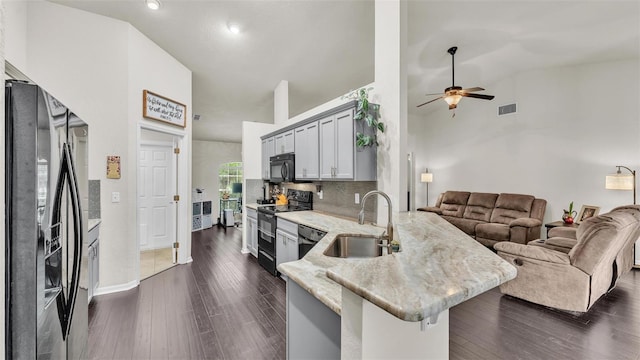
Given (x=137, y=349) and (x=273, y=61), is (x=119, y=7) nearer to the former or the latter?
(x=273, y=61)

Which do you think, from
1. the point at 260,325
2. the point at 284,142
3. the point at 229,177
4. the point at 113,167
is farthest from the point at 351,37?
the point at 229,177

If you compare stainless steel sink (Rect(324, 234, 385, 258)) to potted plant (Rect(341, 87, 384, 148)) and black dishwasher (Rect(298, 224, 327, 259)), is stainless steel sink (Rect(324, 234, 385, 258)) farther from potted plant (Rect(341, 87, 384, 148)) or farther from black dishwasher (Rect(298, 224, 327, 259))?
potted plant (Rect(341, 87, 384, 148))

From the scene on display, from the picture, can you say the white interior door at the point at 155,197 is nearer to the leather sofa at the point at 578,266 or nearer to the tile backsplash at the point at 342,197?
the tile backsplash at the point at 342,197

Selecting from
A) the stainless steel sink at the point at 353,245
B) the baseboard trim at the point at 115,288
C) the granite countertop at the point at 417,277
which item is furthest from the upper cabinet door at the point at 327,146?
the baseboard trim at the point at 115,288

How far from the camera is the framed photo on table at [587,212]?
13.7 ft

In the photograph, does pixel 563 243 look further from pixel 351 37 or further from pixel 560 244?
pixel 351 37

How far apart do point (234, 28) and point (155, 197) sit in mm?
3700

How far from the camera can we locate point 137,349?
2.07 metres

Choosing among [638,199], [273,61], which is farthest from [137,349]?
[638,199]

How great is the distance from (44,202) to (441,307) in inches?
53.7

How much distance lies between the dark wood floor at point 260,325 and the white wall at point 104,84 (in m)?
0.72

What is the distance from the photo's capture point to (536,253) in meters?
2.84

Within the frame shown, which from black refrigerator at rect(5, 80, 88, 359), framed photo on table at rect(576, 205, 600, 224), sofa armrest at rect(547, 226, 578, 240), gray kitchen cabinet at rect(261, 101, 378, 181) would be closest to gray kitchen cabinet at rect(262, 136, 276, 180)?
gray kitchen cabinet at rect(261, 101, 378, 181)

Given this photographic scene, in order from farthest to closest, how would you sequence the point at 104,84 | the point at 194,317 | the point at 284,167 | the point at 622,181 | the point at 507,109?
the point at 507,109 < the point at 284,167 < the point at 622,181 < the point at 104,84 < the point at 194,317
